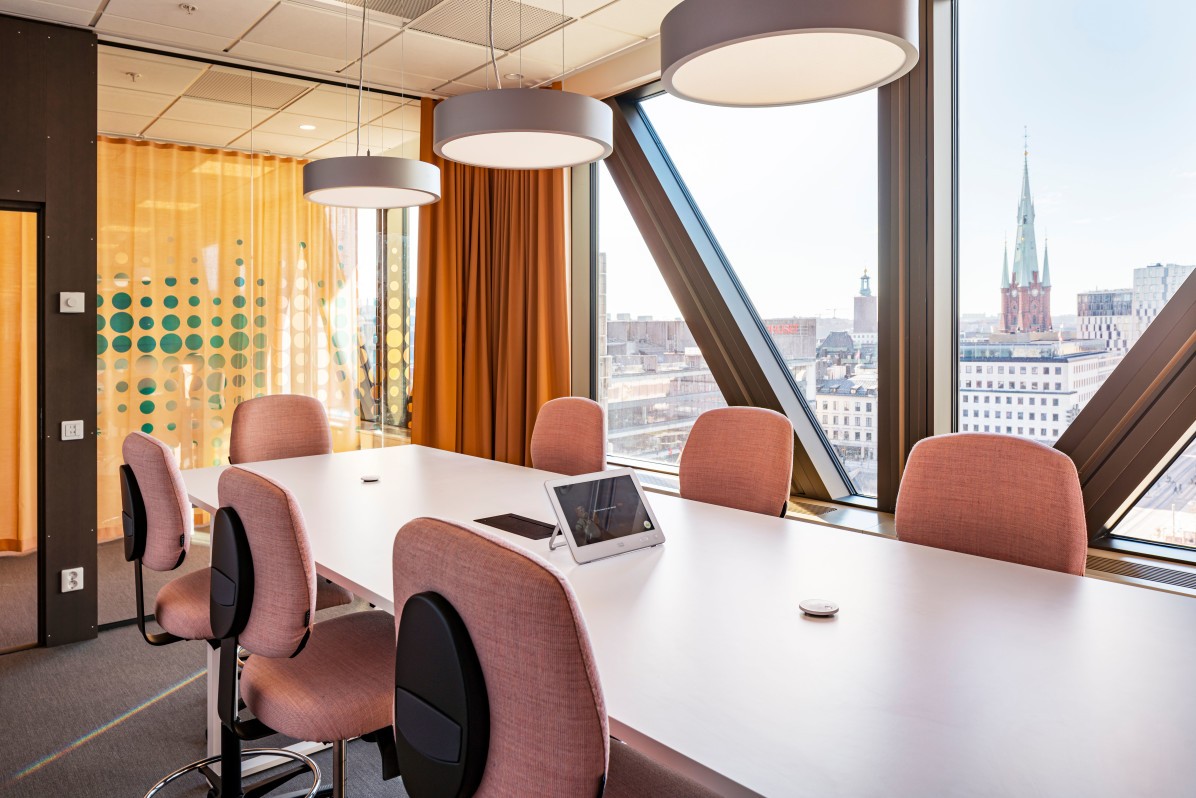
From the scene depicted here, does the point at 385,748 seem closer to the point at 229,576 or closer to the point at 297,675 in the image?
the point at 297,675

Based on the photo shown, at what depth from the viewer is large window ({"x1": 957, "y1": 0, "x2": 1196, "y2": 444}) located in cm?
305

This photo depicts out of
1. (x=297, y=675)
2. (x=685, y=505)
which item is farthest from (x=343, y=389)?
(x=297, y=675)

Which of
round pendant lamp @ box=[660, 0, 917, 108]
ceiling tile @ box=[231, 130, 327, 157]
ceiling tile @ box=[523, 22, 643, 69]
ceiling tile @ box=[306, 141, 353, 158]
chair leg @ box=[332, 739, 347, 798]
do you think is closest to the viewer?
round pendant lamp @ box=[660, 0, 917, 108]

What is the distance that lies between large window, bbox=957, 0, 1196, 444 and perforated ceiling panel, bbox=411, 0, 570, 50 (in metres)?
2.01

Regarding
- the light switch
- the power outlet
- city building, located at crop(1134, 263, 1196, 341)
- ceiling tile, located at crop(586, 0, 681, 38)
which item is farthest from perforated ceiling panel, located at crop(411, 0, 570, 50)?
the power outlet

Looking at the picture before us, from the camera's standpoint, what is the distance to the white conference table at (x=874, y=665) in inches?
44.8

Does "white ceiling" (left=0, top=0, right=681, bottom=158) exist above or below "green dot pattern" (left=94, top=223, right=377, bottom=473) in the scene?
above

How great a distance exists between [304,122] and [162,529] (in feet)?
10.9

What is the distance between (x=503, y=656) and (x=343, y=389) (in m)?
4.31

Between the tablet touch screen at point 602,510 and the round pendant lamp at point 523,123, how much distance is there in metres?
1.06

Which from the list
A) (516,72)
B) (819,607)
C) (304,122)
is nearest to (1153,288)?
(819,607)

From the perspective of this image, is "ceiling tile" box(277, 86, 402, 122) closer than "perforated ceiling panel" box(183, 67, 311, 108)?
No

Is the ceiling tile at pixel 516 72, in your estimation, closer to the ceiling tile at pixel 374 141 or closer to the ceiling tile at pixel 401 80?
the ceiling tile at pixel 401 80

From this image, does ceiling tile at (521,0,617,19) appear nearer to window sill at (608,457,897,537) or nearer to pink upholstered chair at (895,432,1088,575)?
window sill at (608,457,897,537)
